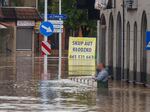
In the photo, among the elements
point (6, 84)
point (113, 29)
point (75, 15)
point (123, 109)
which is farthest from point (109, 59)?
point (75, 15)

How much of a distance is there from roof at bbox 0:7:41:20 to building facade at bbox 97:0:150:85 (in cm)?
4481

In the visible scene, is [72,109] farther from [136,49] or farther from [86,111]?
[136,49]

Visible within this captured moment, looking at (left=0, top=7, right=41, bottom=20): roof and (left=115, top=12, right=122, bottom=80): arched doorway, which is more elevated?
(left=0, top=7, right=41, bottom=20): roof

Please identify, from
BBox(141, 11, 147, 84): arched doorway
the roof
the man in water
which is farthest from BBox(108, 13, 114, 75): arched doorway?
the roof

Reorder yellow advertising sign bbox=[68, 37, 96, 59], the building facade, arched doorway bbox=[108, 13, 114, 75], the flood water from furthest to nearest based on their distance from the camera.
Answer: yellow advertising sign bbox=[68, 37, 96, 59] < arched doorway bbox=[108, 13, 114, 75] < the building facade < the flood water

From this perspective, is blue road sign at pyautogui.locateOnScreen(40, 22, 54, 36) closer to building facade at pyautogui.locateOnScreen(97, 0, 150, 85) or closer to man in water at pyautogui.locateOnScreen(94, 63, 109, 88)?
building facade at pyautogui.locateOnScreen(97, 0, 150, 85)

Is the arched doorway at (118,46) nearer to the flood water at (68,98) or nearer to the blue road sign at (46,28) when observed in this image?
the blue road sign at (46,28)

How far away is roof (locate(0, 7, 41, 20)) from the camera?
288 feet

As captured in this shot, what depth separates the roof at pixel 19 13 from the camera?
87831mm

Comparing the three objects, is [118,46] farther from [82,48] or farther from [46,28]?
[82,48]

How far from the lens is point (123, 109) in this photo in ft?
68.8

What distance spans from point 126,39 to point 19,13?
53.4 meters

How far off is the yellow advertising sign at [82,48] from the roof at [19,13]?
42.5 metres

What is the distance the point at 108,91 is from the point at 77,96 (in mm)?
3149
